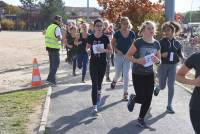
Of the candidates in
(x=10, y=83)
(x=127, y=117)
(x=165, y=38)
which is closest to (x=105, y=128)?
(x=127, y=117)

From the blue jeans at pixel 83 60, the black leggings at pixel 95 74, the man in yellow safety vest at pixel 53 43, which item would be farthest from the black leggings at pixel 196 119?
the blue jeans at pixel 83 60

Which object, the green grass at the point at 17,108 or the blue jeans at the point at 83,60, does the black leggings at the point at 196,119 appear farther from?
the blue jeans at the point at 83,60

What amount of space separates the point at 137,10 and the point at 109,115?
31.9ft

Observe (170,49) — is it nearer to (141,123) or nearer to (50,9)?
(141,123)

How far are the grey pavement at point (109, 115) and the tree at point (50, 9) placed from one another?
9422 centimetres

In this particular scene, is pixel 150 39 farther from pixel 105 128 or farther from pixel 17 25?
pixel 17 25

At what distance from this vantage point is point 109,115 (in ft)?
28.6

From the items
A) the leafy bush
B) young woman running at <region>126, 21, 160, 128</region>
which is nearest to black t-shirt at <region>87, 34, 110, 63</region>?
young woman running at <region>126, 21, 160, 128</region>

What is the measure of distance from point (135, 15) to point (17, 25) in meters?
93.8

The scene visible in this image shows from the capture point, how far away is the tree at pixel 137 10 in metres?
17.7

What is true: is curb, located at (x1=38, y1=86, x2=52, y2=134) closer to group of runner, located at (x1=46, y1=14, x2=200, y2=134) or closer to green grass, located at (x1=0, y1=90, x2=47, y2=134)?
green grass, located at (x1=0, y1=90, x2=47, y2=134)

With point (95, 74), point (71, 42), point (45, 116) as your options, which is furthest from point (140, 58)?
point (71, 42)

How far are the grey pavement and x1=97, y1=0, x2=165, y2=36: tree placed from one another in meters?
6.34

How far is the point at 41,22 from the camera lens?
110 m
